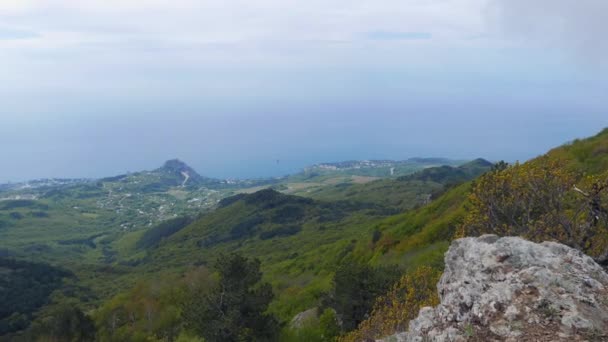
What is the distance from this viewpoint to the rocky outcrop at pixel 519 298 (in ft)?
23.3

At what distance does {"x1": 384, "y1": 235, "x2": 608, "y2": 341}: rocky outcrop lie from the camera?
709 centimetres

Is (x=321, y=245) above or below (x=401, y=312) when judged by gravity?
below

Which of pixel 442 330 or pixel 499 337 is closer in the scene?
pixel 499 337

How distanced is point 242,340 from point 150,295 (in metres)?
38.0

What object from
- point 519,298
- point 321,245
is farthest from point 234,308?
point 321,245

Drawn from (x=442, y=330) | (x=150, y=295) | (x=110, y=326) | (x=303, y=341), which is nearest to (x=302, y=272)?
(x=150, y=295)

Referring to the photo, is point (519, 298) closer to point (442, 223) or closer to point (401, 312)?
point (401, 312)

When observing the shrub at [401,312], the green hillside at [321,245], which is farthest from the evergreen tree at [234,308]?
the shrub at [401,312]

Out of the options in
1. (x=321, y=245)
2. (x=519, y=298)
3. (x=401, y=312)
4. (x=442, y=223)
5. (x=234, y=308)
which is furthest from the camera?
(x=321, y=245)

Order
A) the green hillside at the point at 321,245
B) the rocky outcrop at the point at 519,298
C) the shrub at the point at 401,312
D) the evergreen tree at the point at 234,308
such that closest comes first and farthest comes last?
the rocky outcrop at the point at 519,298 < the shrub at the point at 401,312 < the green hillside at the point at 321,245 < the evergreen tree at the point at 234,308

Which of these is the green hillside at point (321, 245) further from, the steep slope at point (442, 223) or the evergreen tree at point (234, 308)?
the evergreen tree at point (234, 308)

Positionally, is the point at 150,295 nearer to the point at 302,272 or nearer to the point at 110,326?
the point at 110,326

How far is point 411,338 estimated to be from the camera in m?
9.04

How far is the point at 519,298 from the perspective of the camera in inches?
307
